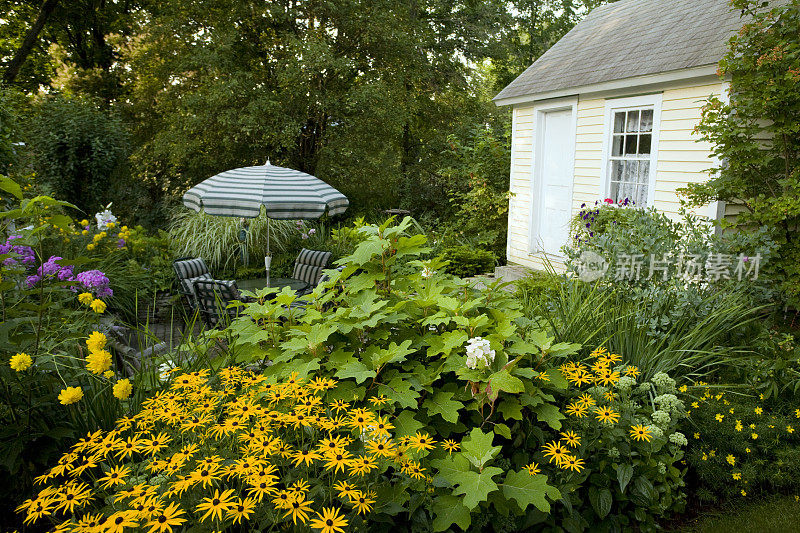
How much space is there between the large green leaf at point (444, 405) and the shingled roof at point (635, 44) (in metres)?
5.75

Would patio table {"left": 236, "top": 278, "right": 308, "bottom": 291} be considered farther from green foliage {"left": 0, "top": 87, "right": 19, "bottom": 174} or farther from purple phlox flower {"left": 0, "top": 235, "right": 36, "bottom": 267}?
green foliage {"left": 0, "top": 87, "right": 19, "bottom": 174}

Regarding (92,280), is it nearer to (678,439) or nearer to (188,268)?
(188,268)

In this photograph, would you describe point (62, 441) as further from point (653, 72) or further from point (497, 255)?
point (497, 255)

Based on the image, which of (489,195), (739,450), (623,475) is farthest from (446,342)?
(489,195)

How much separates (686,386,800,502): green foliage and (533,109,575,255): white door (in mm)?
5552

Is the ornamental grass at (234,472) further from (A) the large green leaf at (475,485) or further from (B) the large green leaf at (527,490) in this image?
(B) the large green leaf at (527,490)

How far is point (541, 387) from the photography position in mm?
2525

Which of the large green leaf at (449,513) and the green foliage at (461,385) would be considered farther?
the green foliage at (461,385)

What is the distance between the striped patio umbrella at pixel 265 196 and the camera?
625 centimetres

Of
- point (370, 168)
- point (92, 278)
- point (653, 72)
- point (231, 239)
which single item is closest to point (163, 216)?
point (231, 239)

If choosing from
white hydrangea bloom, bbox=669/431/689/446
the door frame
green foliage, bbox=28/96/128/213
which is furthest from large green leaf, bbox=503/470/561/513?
green foliage, bbox=28/96/128/213

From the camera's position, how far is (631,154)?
762 cm

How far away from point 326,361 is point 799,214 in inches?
198

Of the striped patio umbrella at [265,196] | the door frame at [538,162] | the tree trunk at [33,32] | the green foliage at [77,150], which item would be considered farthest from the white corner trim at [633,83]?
the tree trunk at [33,32]
